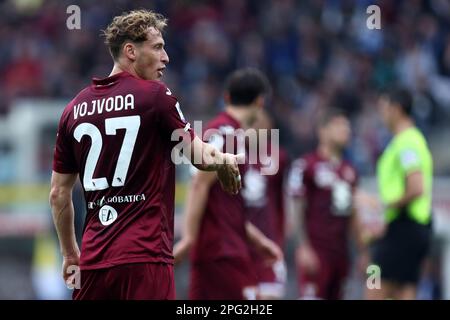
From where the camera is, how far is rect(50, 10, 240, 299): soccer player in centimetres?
548

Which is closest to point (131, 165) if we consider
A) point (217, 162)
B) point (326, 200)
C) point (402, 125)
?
point (217, 162)

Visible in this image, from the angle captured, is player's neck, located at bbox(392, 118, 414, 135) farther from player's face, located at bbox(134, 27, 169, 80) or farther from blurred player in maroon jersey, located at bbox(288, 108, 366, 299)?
player's face, located at bbox(134, 27, 169, 80)

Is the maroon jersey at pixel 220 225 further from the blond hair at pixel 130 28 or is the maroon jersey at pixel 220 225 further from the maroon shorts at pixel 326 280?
the maroon shorts at pixel 326 280

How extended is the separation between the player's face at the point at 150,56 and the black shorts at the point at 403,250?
3.89m

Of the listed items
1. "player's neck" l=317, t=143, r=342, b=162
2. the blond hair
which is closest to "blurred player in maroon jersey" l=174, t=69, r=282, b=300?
the blond hair

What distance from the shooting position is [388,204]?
9031 mm

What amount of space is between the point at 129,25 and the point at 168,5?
14.6m

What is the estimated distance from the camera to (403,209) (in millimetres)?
8992

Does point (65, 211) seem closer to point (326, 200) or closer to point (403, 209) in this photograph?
point (403, 209)

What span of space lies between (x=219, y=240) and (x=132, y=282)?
2.14 m

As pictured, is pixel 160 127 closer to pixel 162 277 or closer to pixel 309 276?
pixel 162 277

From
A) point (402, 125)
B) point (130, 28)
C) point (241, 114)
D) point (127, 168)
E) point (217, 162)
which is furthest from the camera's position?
point (402, 125)

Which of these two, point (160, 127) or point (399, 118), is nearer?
point (160, 127)
